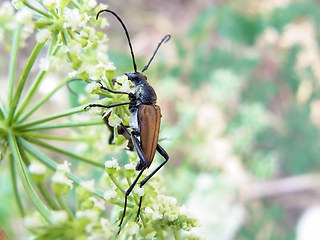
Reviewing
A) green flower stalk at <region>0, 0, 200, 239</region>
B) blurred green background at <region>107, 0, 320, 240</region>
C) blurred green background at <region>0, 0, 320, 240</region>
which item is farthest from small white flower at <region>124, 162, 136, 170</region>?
blurred green background at <region>0, 0, 320, 240</region>

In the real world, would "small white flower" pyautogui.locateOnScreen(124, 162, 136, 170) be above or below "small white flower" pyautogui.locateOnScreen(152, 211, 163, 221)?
above

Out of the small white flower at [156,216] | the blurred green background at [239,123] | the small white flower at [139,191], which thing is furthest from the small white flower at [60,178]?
the blurred green background at [239,123]

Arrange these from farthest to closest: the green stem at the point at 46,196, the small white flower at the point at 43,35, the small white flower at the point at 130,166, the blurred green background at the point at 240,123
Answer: the blurred green background at the point at 240,123 → the small white flower at the point at 130,166 → the small white flower at the point at 43,35 → the green stem at the point at 46,196

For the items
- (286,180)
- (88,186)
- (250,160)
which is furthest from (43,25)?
(286,180)

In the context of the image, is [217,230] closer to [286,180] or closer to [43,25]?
[286,180]

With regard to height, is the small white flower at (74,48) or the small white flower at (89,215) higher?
the small white flower at (74,48)

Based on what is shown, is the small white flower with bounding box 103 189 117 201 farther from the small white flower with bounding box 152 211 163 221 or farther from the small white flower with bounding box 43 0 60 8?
the small white flower with bounding box 43 0 60 8

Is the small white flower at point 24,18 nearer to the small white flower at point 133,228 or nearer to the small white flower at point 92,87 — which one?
the small white flower at point 92,87
